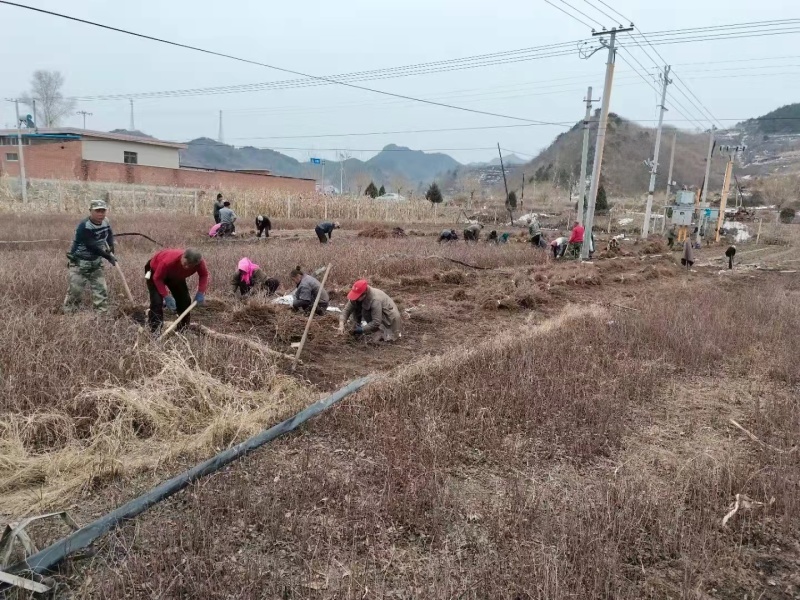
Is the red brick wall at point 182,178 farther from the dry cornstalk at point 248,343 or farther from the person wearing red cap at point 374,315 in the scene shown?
the dry cornstalk at point 248,343

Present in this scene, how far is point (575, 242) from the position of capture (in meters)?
16.6

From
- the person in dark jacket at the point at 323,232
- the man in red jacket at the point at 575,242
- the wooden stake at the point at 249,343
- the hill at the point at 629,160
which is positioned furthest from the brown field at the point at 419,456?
the hill at the point at 629,160

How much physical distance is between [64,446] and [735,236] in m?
33.8

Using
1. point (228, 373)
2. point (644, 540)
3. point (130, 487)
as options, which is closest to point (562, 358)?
point (644, 540)

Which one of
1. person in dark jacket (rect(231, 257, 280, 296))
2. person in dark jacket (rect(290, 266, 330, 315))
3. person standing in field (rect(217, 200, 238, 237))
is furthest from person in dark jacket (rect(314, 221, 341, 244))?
person in dark jacket (rect(290, 266, 330, 315))

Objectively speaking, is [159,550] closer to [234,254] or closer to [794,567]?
[794,567]

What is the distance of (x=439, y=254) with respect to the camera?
44.6 ft

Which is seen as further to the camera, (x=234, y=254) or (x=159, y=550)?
(x=234, y=254)

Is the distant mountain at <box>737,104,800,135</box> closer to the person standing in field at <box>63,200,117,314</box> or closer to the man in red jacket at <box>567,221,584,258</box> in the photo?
the man in red jacket at <box>567,221,584,258</box>

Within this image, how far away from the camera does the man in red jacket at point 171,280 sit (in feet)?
19.0

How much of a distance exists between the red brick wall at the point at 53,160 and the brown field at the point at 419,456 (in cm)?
2967

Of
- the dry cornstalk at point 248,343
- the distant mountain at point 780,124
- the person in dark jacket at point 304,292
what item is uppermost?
the distant mountain at point 780,124

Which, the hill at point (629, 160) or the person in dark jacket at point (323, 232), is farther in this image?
the hill at point (629, 160)

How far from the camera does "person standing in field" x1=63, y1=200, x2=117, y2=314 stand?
21.0 ft
